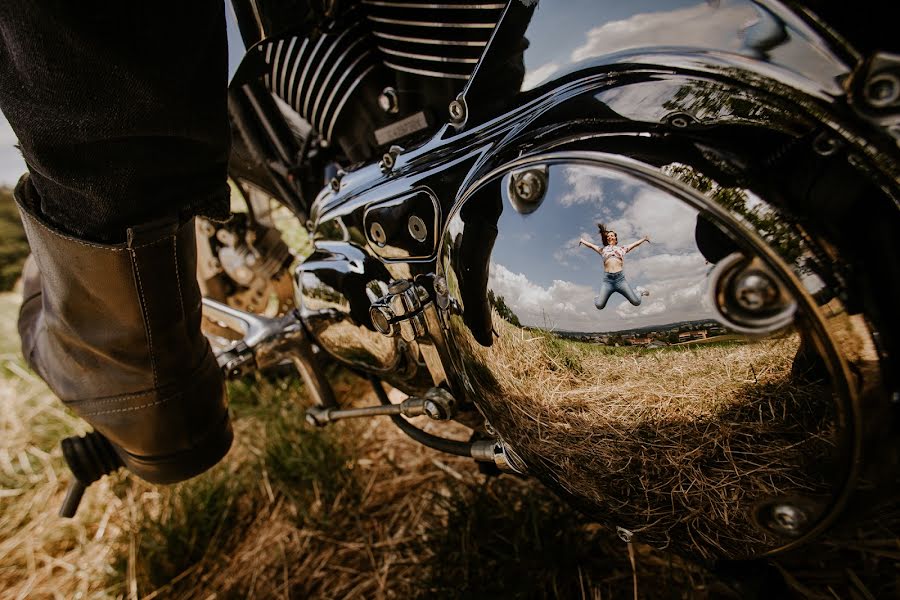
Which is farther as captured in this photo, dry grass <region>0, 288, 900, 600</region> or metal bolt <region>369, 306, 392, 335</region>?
dry grass <region>0, 288, 900, 600</region>

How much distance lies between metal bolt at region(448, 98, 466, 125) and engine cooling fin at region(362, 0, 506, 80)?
0.08 meters

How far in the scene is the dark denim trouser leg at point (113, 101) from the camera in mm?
467

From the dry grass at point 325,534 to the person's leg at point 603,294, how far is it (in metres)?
0.35

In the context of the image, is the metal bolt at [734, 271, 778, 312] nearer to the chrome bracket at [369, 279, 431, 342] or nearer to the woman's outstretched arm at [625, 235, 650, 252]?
the woman's outstretched arm at [625, 235, 650, 252]

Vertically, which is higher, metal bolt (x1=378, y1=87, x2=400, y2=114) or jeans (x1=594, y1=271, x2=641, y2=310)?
metal bolt (x1=378, y1=87, x2=400, y2=114)

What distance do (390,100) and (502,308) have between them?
32 cm

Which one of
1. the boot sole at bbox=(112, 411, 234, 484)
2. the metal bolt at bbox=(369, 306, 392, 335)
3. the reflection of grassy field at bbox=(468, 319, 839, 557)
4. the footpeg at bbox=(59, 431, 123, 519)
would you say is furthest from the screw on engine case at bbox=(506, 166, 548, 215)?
the footpeg at bbox=(59, 431, 123, 519)

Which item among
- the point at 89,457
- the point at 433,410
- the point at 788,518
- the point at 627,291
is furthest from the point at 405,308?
the point at 89,457

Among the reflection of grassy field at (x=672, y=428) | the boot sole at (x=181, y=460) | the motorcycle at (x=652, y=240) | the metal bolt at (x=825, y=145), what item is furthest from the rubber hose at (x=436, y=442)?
the metal bolt at (x=825, y=145)

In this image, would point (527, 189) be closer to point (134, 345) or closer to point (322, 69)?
point (322, 69)

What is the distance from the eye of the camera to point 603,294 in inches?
17.4

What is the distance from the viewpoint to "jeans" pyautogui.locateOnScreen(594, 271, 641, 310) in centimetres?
43

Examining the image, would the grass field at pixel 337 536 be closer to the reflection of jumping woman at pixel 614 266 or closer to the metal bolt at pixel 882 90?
the reflection of jumping woman at pixel 614 266

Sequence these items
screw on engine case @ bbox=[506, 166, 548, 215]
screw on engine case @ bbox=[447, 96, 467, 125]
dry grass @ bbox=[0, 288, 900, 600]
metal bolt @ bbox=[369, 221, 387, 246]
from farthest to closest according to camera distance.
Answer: dry grass @ bbox=[0, 288, 900, 600], metal bolt @ bbox=[369, 221, 387, 246], screw on engine case @ bbox=[447, 96, 467, 125], screw on engine case @ bbox=[506, 166, 548, 215]
